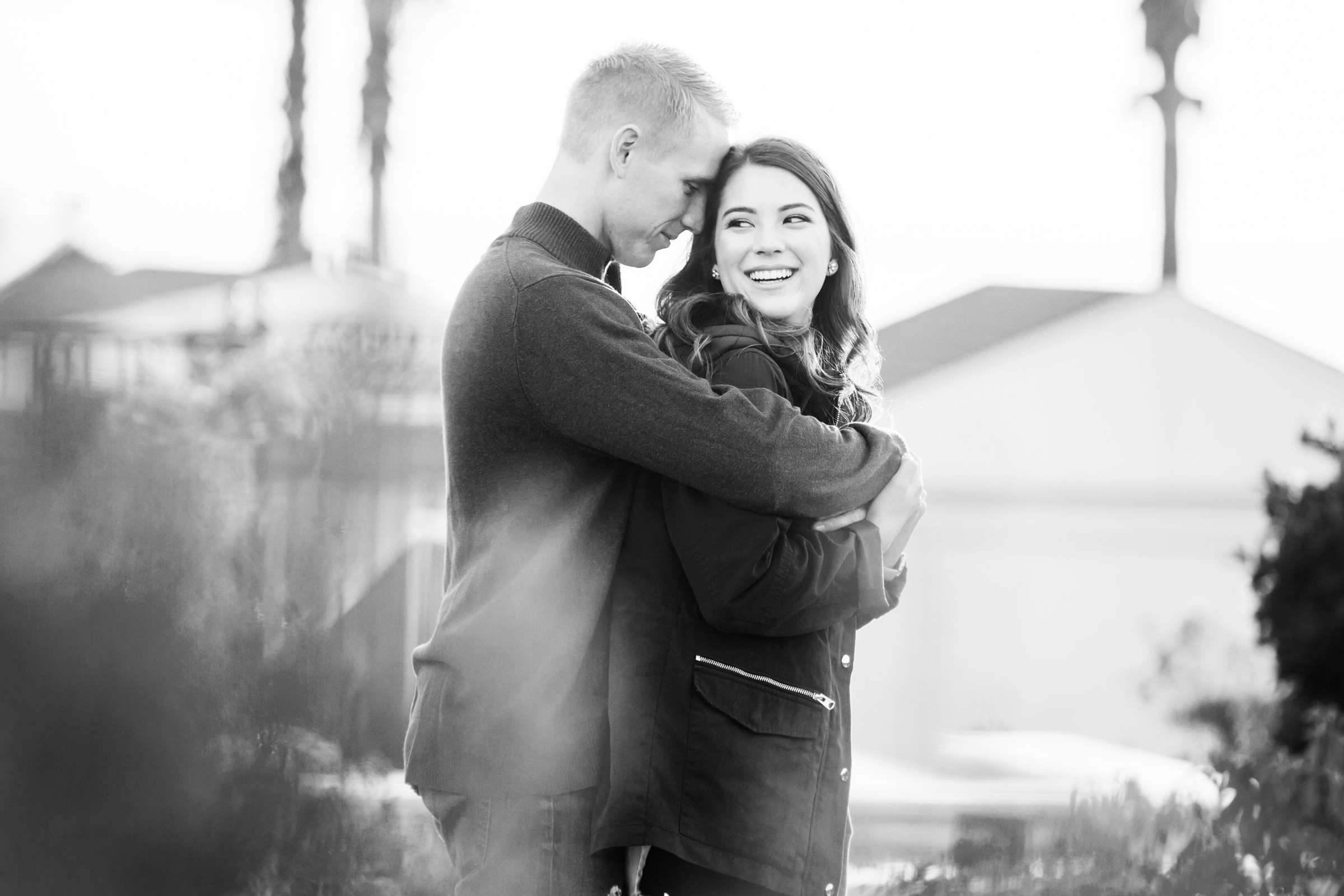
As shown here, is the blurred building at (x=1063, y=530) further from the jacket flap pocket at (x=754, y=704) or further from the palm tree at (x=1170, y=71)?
the jacket flap pocket at (x=754, y=704)

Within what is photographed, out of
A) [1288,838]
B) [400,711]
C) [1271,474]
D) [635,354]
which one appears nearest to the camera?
[635,354]

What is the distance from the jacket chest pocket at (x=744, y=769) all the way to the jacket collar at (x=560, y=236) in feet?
1.95

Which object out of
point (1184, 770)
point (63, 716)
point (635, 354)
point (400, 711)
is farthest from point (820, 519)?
point (1184, 770)

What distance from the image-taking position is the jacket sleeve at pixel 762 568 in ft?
5.26

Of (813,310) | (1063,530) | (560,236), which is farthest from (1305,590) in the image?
(560,236)

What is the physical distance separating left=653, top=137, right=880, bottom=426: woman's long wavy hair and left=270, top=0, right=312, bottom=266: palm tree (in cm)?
269

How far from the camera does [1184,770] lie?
15.6 feet

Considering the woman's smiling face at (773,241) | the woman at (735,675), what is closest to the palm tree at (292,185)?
the woman's smiling face at (773,241)

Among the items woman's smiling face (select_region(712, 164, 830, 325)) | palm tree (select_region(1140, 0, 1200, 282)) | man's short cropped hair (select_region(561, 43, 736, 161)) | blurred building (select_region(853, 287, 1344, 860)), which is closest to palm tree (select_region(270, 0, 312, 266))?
blurred building (select_region(853, 287, 1344, 860))

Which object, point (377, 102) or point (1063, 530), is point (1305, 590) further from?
point (377, 102)

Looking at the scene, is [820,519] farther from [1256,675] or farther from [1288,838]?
[1256,675]

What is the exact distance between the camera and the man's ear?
189 cm

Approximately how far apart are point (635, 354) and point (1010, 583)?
4.05 metres

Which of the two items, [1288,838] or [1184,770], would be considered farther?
[1184,770]
